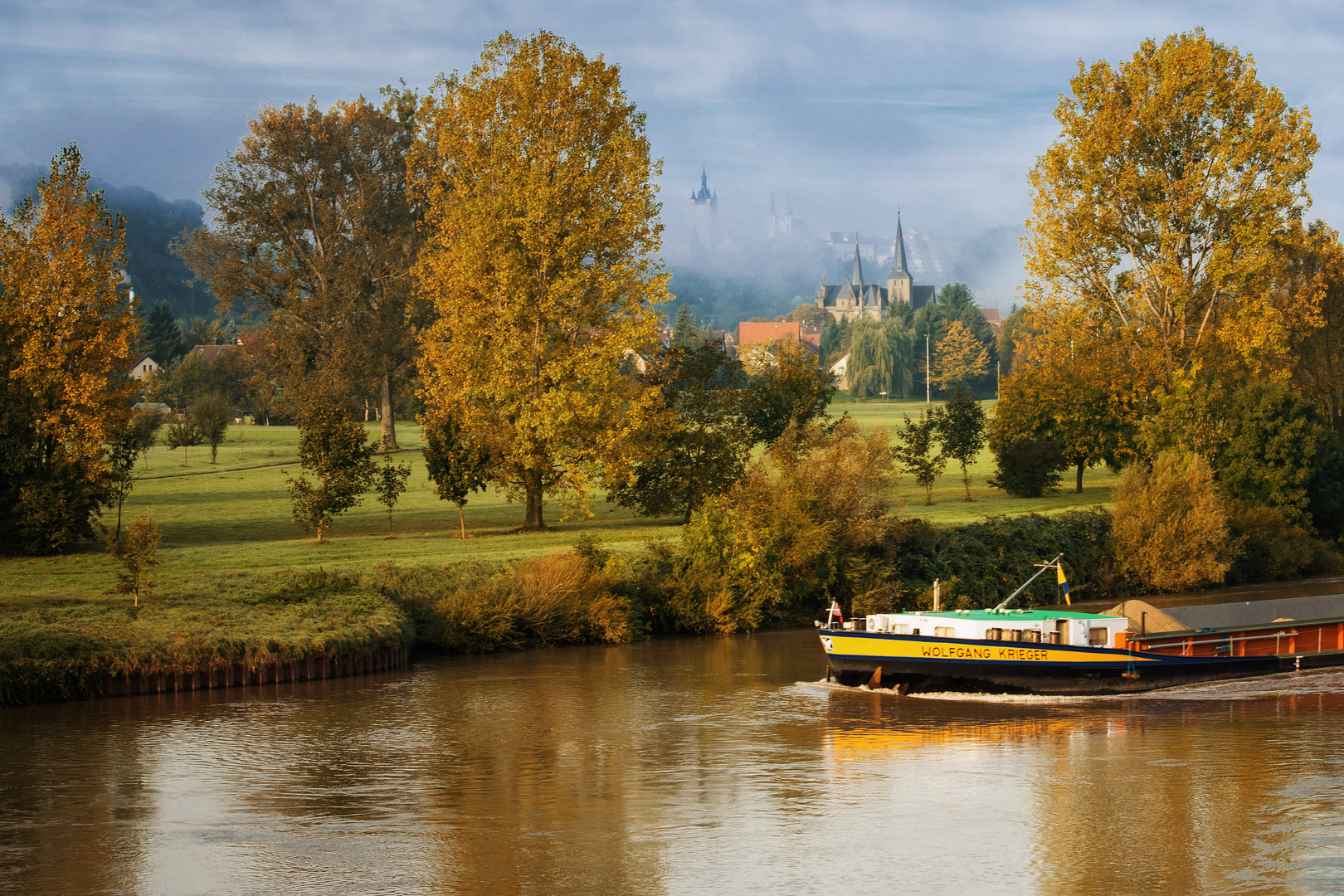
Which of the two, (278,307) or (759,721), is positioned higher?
(278,307)

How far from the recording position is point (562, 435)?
53375 millimetres

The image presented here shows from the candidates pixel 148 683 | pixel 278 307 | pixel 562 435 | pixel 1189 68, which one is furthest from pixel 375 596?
pixel 278 307

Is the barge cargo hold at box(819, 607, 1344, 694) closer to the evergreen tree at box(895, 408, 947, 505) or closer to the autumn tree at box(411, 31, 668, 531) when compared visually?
the autumn tree at box(411, 31, 668, 531)

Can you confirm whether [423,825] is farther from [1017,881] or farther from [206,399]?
[206,399]

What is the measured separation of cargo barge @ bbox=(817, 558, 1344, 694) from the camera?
→ 33.4 meters

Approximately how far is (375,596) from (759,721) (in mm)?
14353

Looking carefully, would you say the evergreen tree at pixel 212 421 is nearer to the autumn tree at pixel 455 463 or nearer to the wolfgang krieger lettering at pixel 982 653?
the autumn tree at pixel 455 463

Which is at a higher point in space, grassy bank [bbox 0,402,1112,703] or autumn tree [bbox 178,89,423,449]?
autumn tree [bbox 178,89,423,449]

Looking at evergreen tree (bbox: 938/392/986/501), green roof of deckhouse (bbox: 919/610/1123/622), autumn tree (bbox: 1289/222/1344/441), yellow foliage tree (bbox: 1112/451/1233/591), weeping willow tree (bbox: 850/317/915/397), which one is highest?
weeping willow tree (bbox: 850/317/915/397)

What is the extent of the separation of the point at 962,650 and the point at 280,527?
34.4 metres

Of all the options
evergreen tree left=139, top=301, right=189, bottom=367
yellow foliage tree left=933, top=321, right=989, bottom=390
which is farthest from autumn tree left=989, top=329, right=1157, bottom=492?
evergreen tree left=139, top=301, right=189, bottom=367

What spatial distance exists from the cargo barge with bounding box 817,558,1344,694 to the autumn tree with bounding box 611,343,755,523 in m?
23.7

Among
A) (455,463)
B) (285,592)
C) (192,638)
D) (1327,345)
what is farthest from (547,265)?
(1327,345)

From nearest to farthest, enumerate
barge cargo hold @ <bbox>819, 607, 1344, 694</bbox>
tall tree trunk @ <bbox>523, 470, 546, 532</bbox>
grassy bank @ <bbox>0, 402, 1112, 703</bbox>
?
1. grassy bank @ <bbox>0, 402, 1112, 703</bbox>
2. barge cargo hold @ <bbox>819, 607, 1344, 694</bbox>
3. tall tree trunk @ <bbox>523, 470, 546, 532</bbox>
